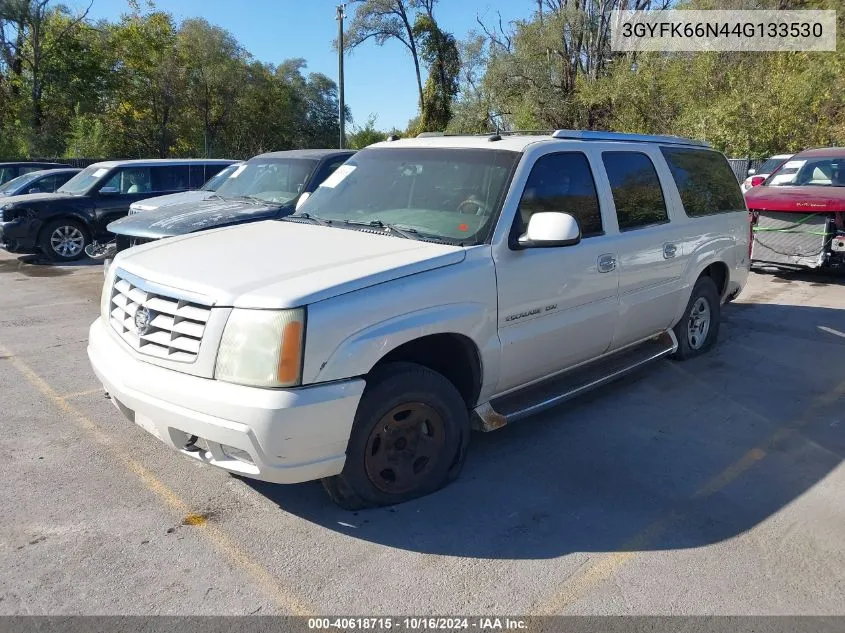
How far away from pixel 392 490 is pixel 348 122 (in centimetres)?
4480

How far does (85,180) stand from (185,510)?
10.5 metres

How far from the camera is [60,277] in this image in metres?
10.5

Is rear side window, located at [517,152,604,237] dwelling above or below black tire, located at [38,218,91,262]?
above

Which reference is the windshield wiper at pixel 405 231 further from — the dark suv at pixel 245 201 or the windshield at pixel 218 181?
the windshield at pixel 218 181

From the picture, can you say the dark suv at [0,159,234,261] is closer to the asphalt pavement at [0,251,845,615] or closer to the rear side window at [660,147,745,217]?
the asphalt pavement at [0,251,845,615]

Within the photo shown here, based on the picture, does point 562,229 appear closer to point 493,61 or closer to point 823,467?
point 823,467

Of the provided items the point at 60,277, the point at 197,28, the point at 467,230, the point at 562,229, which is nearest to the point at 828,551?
the point at 562,229

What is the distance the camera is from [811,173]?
34.7ft

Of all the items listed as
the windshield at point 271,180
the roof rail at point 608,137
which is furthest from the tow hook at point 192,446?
the windshield at point 271,180

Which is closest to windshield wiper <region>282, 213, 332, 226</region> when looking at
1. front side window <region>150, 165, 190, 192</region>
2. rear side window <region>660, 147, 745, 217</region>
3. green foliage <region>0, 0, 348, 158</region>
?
rear side window <region>660, 147, 745, 217</region>

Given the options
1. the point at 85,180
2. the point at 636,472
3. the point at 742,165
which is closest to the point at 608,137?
the point at 636,472

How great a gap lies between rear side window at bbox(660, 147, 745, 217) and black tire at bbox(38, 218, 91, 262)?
10.2m

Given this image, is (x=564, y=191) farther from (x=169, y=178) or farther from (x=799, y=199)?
(x=169, y=178)

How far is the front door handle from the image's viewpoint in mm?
4457
